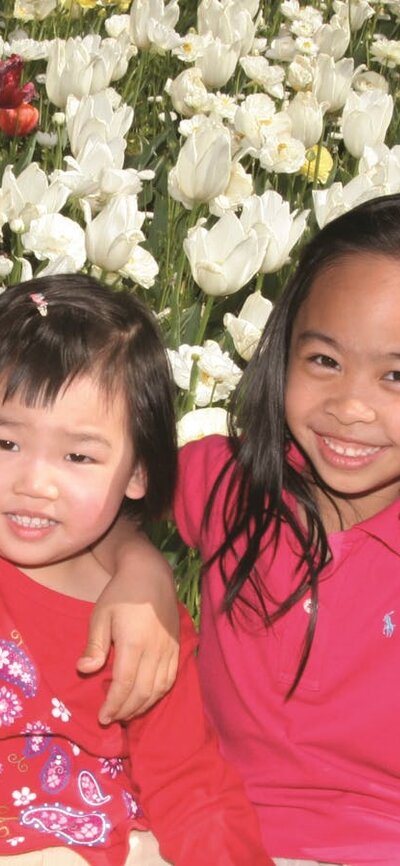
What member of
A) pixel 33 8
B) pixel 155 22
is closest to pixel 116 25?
pixel 33 8

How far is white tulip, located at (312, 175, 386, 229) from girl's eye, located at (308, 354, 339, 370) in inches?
24.0

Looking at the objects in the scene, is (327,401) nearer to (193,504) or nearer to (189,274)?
(193,504)

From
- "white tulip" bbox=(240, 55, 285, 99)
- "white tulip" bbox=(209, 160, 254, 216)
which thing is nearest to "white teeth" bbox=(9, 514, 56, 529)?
"white tulip" bbox=(209, 160, 254, 216)

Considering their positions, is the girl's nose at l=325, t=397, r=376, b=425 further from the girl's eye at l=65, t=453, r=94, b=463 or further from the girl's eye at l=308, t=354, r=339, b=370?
the girl's eye at l=65, t=453, r=94, b=463

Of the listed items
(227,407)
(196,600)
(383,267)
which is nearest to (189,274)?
(227,407)

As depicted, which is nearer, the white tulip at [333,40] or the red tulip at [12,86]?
the red tulip at [12,86]

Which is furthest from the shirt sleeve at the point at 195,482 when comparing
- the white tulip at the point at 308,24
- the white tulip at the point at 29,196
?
the white tulip at the point at 308,24

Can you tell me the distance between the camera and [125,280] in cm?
283

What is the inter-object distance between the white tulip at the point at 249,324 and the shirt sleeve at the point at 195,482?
181mm

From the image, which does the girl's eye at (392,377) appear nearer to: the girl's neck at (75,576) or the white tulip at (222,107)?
the girl's neck at (75,576)

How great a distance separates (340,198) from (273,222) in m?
0.15

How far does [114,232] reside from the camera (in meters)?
2.20

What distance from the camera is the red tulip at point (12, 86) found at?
2.51m

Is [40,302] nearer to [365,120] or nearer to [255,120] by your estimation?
[255,120]
